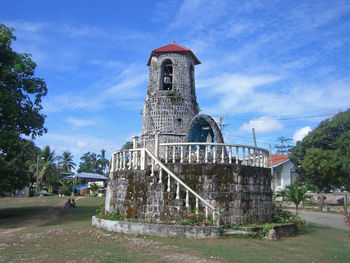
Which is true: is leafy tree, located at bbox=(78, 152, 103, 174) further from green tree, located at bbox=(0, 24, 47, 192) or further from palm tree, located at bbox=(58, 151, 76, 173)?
green tree, located at bbox=(0, 24, 47, 192)

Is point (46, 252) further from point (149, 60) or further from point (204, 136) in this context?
point (149, 60)

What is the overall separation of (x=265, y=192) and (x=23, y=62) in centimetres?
1342

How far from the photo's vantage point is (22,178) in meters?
17.5

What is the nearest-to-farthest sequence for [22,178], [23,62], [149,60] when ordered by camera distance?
[23,62], [22,178], [149,60]

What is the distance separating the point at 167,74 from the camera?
19.8 metres

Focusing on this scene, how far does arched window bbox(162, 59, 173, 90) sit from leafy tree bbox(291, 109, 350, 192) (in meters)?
15.5

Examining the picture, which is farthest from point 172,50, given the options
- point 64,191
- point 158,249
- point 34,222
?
point 64,191

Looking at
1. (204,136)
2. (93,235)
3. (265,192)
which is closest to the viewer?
(93,235)

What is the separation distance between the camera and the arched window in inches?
778

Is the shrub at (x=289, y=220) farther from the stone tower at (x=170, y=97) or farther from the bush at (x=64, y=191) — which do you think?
the bush at (x=64, y=191)

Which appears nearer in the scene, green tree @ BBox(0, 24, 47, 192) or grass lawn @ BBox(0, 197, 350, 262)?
grass lawn @ BBox(0, 197, 350, 262)

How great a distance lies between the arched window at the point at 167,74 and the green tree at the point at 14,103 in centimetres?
759

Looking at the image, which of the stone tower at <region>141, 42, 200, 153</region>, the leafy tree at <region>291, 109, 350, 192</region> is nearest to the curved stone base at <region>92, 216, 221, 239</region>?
the stone tower at <region>141, 42, 200, 153</region>

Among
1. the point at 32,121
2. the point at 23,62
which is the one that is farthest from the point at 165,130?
the point at 23,62
